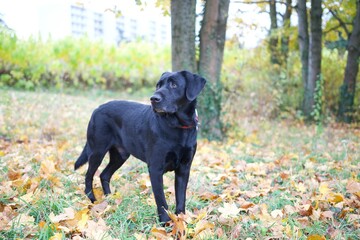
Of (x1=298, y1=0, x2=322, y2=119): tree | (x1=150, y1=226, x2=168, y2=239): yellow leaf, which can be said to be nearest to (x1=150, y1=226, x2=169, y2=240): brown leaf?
(x1=150, y1=226, x2=168, y2=239): yellow leaf

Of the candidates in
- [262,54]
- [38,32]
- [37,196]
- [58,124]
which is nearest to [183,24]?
[58,124]

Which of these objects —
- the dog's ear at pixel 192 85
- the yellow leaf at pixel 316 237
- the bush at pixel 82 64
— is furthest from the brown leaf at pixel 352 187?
the bush at pixel 82 64

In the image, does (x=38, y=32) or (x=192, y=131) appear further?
(x=38, y=32)

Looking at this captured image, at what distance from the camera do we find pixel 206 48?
756 centimetres

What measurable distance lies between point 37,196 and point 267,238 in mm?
1915

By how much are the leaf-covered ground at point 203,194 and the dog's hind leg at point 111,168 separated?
10cm

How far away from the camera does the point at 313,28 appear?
10.4m

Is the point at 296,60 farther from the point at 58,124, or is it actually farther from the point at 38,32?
the point at 38,32

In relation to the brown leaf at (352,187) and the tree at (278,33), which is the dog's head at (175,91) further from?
the tree at (278,33)

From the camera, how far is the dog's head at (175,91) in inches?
124

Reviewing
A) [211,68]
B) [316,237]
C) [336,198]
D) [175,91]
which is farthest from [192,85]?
[211,68]

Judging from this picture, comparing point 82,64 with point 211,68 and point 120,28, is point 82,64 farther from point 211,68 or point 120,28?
point 120,28

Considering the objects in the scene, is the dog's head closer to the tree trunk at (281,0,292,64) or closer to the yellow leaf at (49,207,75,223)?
the yellow leaf at (49,207,75,223)

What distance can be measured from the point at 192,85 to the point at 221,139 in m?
4.56
